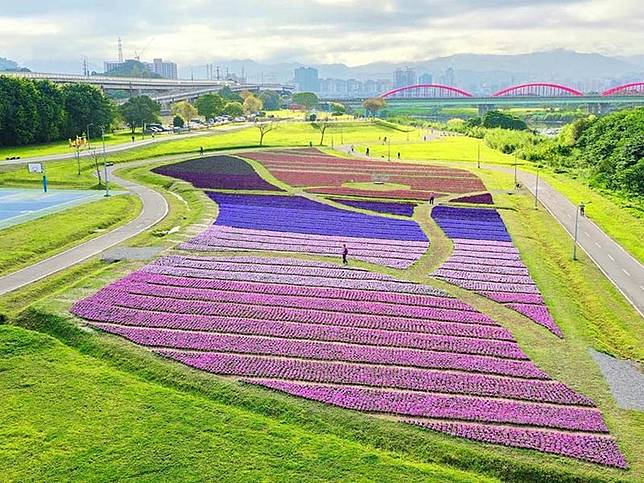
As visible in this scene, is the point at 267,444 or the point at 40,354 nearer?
the point at 267,444

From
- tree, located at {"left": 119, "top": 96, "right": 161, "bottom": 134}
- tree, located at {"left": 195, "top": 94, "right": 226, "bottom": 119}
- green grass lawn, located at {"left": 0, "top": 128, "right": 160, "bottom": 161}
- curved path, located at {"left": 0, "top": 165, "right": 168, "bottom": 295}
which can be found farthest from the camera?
tree, located at {"left": 195, "top": 94, "right": 226, "bottom": 119}

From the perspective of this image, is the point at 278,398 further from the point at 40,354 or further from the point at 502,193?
the point at 502,193

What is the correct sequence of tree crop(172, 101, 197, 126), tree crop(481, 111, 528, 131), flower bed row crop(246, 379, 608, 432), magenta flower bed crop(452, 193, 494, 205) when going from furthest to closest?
tree crop(481, 111, 528, 131) < tree crop(172, 101, 197, 126) < magenta flower bed crop(452, 193, 494, 205) < flower bed row crop(246, 379, 608, 432)

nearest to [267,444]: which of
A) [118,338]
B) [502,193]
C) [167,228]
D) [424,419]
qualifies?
[424,419]

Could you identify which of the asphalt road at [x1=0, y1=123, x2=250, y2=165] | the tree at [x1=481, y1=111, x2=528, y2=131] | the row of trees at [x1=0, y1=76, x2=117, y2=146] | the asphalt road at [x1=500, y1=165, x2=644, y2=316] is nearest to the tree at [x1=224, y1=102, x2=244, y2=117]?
the asphalt road at [x1=0, y1=123, x2=250, y2=165]

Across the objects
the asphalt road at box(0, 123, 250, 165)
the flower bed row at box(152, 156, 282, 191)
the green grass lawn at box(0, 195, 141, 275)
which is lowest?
the green grass lawn at box(0, 195, 141, 275)

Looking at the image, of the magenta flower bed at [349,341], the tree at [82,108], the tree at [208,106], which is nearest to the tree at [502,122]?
the tree at [208,106]

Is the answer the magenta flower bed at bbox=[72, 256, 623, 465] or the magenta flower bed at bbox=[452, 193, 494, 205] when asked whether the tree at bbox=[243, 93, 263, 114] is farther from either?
the magenta flower bed at bbox=[72, 256, 623, 465]
